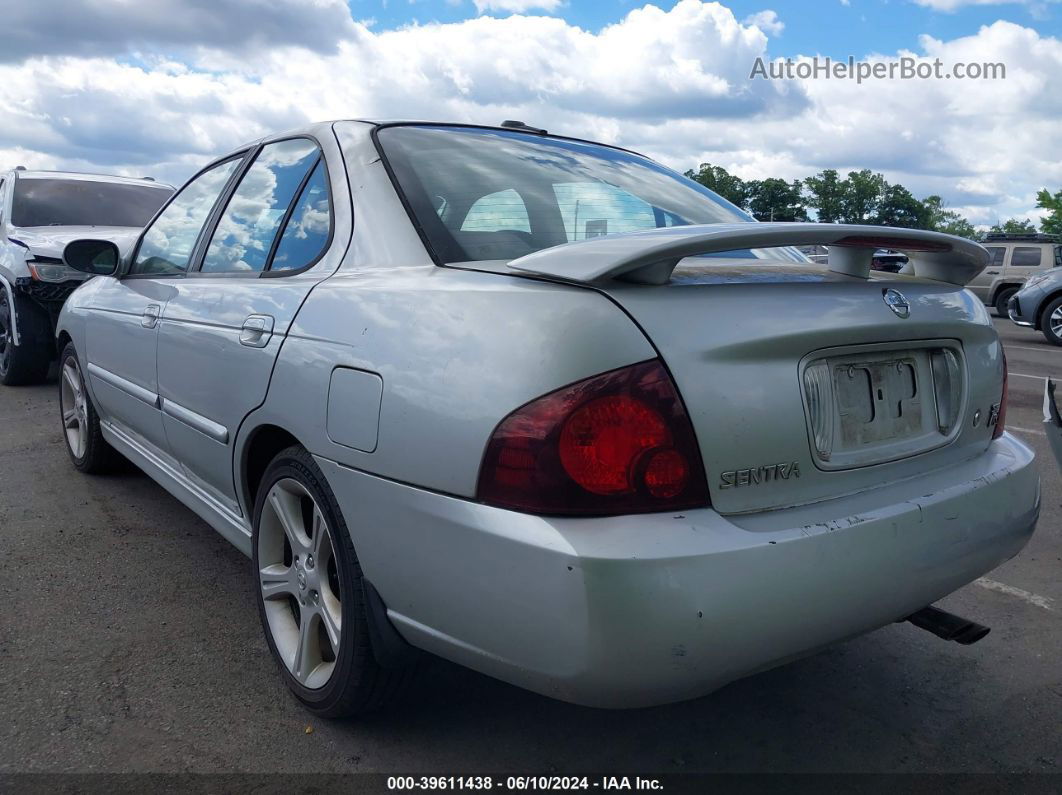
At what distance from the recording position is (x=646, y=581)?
157cm

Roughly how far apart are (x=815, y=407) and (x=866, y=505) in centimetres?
23

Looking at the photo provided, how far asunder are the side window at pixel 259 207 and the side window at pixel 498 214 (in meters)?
0.61

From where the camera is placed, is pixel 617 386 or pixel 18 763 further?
pixel 18 763

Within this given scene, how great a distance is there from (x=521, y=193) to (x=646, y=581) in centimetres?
122

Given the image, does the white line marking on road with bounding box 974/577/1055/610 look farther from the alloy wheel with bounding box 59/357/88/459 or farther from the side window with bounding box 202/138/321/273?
the alloy wheel with bounding box 59/357/88/459

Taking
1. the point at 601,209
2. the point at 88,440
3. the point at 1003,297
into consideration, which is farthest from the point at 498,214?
the point at 1003,297

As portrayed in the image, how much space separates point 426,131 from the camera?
105 inches

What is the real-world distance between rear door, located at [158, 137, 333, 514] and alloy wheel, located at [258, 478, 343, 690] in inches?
10.4

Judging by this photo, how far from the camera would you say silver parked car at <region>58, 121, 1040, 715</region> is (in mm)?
1643

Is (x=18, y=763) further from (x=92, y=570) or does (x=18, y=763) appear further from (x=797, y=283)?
(x=797, y=283)

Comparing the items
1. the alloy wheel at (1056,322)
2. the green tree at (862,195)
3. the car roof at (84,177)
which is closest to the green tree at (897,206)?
the green tree at (862,195)

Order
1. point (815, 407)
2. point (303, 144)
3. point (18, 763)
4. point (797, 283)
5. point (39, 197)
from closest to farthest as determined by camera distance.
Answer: point (815, 407)
point (797, 283)
point (18, 763)
point (303, 144)
point (39, 197)

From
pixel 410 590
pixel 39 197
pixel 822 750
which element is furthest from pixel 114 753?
pixel 39 197

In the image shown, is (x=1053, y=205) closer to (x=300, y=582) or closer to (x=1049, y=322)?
(x=1049, y=322)
